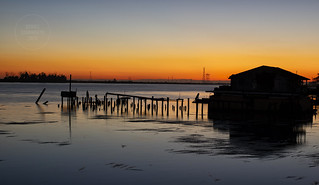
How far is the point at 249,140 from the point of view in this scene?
25.5 meters

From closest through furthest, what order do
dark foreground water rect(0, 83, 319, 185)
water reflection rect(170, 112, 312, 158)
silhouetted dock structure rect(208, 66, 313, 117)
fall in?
dark foreground water rect(0, 83, 319, 185)
water reflection rect(170, 112, 312, 158)
silhouetted dock structure rect(208, 66, 313, 117)

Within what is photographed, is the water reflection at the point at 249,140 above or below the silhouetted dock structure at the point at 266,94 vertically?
below

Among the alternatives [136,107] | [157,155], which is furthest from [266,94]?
[157,155]

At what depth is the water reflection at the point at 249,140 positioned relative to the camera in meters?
21.2

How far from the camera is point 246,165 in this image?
17.8m

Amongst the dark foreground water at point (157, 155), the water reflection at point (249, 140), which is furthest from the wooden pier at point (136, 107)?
the dark foreground water at point (157, 155)

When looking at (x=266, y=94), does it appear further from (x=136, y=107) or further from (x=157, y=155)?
(x=157, y=155)

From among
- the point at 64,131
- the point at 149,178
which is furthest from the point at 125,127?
the point at 149,178

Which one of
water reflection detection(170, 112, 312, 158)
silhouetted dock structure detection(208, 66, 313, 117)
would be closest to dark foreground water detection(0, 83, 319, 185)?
water reflection detection(170, 112, 312, 158)

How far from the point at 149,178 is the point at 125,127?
17.9 m

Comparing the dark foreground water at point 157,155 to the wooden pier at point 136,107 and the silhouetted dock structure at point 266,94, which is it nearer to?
the silhouetted dock structure at point 266,94

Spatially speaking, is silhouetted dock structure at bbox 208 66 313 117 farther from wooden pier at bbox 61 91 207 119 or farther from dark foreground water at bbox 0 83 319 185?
dark foreground water at bbox 0 83 319 185

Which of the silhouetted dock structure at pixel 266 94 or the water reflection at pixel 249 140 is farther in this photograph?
the silhouetted dock structure at pixel 266 94

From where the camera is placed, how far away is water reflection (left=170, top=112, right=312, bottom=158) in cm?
2122
